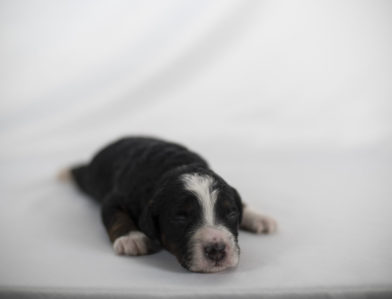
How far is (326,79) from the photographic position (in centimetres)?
459

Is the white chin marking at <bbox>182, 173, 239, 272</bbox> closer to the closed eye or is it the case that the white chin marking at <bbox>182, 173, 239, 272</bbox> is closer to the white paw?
the closed eye

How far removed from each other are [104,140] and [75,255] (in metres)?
2.85

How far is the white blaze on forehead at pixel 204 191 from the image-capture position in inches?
122

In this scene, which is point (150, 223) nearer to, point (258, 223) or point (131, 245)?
point (131, 245)

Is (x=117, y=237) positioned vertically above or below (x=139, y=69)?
below

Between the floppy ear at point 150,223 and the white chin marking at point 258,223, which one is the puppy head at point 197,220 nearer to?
the floppy ear at point 150,223

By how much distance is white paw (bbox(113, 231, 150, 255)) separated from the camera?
11.0 ft

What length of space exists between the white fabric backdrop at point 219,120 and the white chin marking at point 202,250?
0.07 meters

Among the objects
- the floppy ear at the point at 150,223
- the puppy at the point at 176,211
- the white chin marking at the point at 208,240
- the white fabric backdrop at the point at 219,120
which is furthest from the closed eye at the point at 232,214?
the floppy ear at the point at 150,223

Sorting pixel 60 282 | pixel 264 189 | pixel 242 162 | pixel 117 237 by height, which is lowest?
pixel 60 282

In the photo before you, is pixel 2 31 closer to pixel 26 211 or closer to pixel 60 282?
pixel 26 211

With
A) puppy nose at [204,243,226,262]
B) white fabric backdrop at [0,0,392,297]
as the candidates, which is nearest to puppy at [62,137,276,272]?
puppy nose at [204,243,226,262]

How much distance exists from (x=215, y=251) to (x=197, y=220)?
8.8 inches

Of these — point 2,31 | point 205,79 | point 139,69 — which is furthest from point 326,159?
point 2,31
